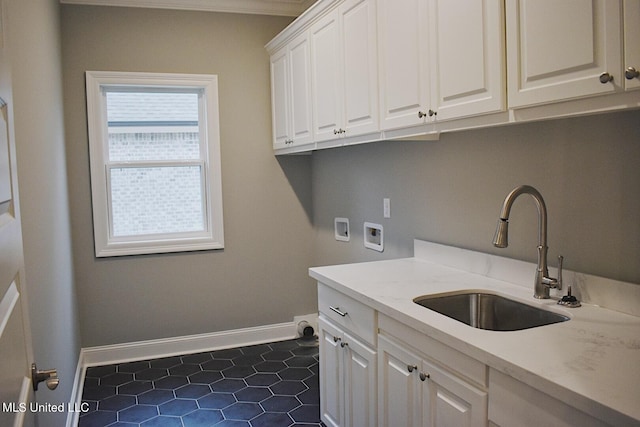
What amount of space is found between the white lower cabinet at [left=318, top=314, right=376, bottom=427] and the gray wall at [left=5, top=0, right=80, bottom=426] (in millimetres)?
1177

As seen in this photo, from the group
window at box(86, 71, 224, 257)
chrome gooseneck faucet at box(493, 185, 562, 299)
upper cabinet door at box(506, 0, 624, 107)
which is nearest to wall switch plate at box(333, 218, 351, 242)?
window at box(86, 71, 224, 257)

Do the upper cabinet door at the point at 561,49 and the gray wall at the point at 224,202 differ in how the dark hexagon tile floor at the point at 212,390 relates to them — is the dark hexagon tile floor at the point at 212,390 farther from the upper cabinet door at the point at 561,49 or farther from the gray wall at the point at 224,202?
the upper cabinet door at the point at 561,49

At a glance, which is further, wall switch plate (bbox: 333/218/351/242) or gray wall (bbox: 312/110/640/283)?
wall switch plate (bbox: 333/218/351/242)

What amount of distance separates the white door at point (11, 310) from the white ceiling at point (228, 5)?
292cm

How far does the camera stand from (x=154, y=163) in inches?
152

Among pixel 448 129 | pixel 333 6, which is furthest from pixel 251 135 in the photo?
pixel 448 129

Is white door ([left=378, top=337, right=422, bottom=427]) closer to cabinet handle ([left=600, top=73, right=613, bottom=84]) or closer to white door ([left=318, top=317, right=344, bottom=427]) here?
white door ([left=318, top=317, right=344, bottom=427])

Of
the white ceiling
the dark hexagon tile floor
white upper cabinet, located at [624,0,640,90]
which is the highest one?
the white ceiling

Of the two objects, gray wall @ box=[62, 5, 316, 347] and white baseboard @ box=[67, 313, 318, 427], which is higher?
gray wall @ box=[62, 5, 316, 347]

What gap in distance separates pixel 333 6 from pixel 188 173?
1.82 meters

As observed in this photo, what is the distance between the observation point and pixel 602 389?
3.65ft

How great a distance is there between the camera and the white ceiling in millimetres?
3662

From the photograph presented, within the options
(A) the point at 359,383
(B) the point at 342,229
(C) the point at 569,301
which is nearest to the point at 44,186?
(A) the point at 359,383

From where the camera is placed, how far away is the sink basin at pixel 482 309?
1908 mm
